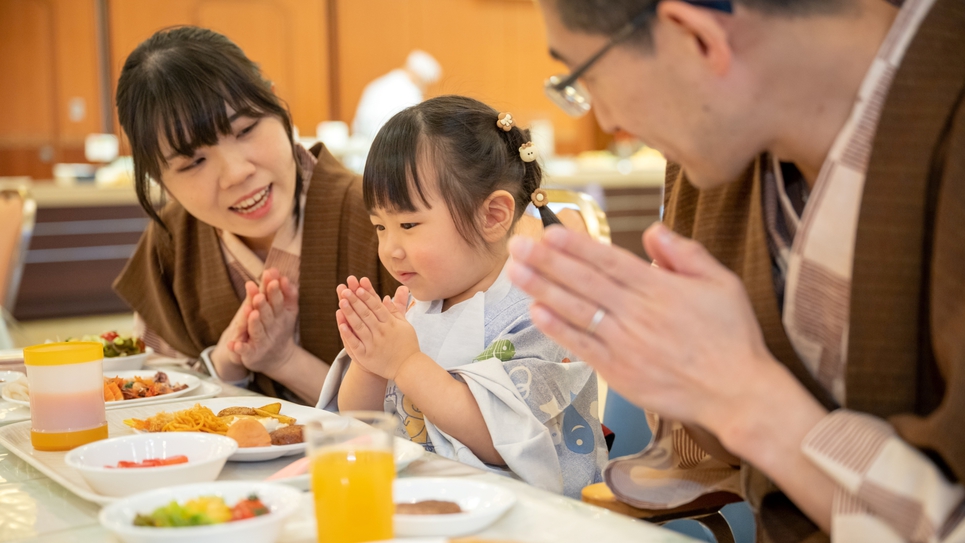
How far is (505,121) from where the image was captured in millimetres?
1677

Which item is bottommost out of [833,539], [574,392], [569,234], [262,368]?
[262,368]

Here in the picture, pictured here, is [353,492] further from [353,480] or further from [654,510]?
[654,510]

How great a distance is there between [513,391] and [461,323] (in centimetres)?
24

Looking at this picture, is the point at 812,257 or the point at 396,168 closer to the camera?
the point at 812,257

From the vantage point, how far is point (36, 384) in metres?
1.21

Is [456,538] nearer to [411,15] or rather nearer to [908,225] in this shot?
[908,225]

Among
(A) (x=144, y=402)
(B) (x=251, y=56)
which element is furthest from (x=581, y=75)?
(B) (x=251, y=56)

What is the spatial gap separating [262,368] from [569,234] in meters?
1.19

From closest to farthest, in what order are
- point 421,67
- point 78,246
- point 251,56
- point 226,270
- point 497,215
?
point 497,215 < point 226,270 < point 78,246 < point 421,67 < point 251,56

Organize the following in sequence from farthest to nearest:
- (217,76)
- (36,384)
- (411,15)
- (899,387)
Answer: (411,15) → (217,76) → (36,384) → (899,387)

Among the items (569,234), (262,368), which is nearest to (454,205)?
(262,368)

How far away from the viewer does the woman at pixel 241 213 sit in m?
1.83

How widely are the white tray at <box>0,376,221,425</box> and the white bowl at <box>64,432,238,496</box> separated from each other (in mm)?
462

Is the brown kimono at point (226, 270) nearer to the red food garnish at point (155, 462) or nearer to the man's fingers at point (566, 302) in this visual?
the red food garnish at point (155, 462)
